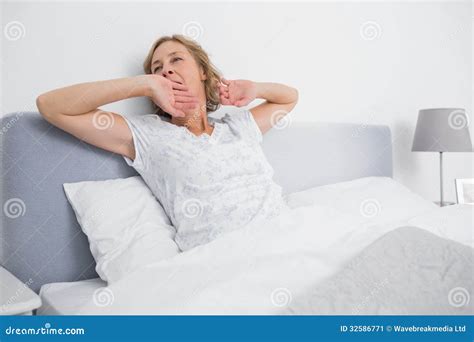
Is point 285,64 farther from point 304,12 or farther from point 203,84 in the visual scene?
point 203,84

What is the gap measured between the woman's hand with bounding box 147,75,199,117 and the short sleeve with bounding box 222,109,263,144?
16 centimetres

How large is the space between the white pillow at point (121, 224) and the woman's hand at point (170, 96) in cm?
26

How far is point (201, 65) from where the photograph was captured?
1560 mm

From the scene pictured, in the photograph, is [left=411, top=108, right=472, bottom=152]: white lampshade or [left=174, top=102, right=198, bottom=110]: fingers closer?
[left=174, top=102, right=198, bottom=110]: fingers

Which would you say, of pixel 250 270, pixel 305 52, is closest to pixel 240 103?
pixel 305 52

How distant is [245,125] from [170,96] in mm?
316

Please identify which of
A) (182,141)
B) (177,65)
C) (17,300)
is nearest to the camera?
(17,300)

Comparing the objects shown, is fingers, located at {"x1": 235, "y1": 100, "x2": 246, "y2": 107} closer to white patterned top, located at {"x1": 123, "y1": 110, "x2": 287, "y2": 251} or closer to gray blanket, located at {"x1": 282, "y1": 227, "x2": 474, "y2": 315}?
white patterned top, located at {"x1": 123, "y1": 110, "x2": 287, "y2": 251}

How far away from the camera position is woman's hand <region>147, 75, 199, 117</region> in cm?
131

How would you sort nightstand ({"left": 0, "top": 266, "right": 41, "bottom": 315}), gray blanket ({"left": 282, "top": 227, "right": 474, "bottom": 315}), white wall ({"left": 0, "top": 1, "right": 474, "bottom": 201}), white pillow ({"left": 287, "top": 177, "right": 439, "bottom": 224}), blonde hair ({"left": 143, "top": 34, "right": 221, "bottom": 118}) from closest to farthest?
gray blanket ({"left": 282, "top": 227, "right": 474, "bottom": 315}), nightstand ({"left": 0, "top": 266, "right": 41, "bottom": 315}), white wall ({"left": 0, "top": 1, "right": 474, "bottom": 201}), blonde hair ({"left": 143, "top": 34, "right": 221, "bottom": 118}), white pillow ({"left": 287, "top": 177, "right": 439, "bottom": 224})

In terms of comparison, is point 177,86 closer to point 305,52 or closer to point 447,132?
point 305,52

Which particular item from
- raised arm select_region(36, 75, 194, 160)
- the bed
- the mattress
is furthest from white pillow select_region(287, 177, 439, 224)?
the mattress

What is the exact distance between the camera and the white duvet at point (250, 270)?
852 millimetres
